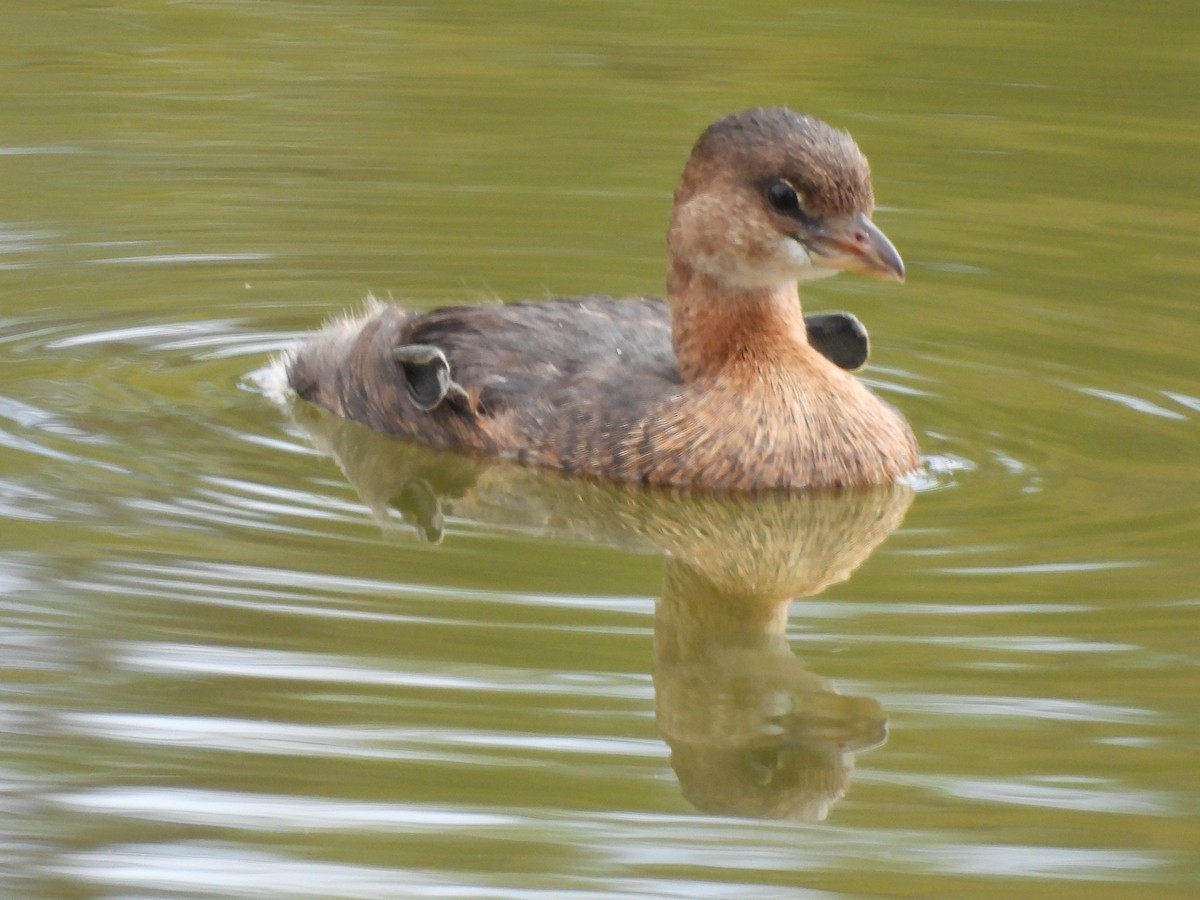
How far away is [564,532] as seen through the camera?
7.40 metres

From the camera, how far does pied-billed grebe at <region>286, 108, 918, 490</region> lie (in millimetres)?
7695

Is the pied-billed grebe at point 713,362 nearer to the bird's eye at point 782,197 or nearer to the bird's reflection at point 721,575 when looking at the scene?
the bird's eye at point 782,197

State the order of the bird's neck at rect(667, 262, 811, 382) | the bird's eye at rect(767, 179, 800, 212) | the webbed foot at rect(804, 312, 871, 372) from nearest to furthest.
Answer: the bird's eye at rect(767, 179, 800, 212)
the bird's neck at rect(667, 262, 811, 382)
the webbed foot at rect(804, 312, 871, 372)

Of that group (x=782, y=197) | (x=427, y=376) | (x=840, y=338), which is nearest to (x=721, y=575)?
A: (x=782, y=197)

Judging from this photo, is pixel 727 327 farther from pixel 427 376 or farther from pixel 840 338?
pixel 427 376

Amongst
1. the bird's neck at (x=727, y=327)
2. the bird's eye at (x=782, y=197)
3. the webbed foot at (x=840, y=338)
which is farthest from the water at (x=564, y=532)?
the bird's eye at (x=782, y=197)

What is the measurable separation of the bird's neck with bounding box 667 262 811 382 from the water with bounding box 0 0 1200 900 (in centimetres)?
57

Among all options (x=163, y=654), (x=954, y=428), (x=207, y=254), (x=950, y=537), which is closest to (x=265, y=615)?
(x=163, y=654)

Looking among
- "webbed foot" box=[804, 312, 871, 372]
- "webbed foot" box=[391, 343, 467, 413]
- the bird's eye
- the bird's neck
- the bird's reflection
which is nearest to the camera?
the bird's reflection

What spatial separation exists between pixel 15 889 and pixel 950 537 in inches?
130

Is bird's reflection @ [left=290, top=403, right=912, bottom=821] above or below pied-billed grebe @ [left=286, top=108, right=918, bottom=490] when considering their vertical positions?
below

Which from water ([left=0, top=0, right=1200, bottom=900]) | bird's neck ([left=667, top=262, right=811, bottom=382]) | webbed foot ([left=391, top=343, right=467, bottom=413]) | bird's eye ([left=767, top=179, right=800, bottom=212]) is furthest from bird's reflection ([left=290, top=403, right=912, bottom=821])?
bird's eye ([left=767, top=179, right=800, bottom=212])

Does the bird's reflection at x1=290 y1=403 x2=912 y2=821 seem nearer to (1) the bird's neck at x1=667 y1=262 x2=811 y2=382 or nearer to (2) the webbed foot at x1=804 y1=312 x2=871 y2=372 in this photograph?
(1) the bird's neck at x1=667 y1=262 x2=811 y2=382

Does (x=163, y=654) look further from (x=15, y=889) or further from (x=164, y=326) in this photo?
(x=164, y=326)
